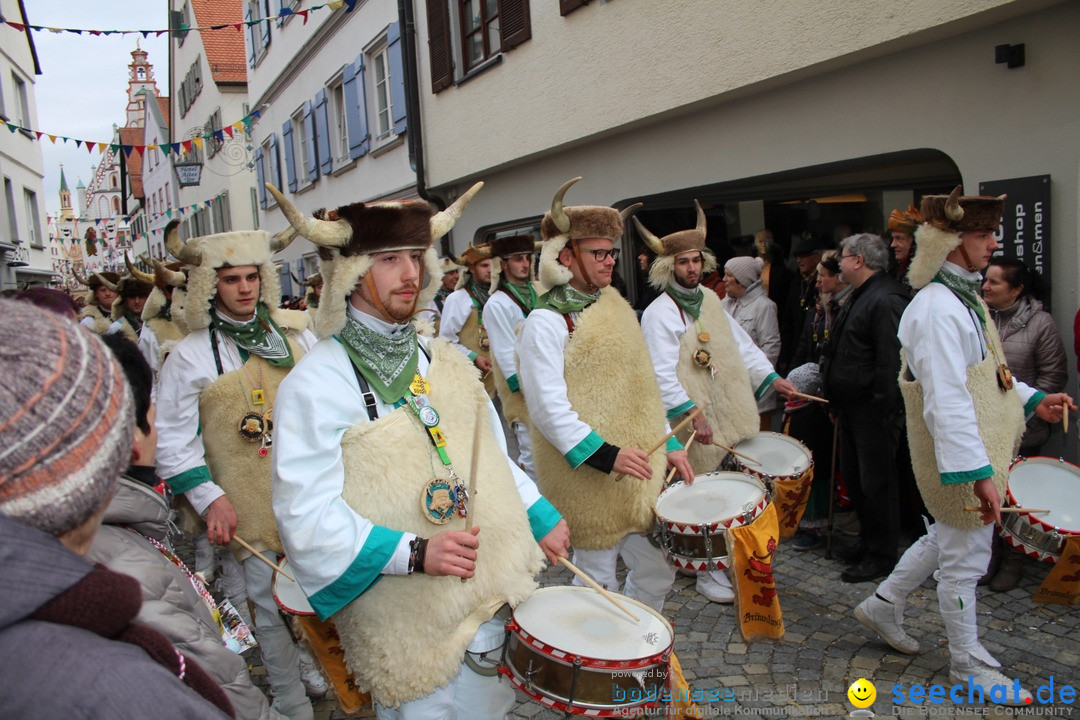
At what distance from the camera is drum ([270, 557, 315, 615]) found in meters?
2.87

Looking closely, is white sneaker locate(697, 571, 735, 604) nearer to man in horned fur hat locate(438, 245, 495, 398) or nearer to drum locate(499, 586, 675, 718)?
drum locate(499, 586, 675, 718)

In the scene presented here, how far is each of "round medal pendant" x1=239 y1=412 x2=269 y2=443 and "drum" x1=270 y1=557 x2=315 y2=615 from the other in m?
0.69

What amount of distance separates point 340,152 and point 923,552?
622 inches

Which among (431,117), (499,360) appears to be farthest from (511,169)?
(499,360)

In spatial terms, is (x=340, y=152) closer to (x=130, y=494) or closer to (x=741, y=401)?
(x=741, y=401)

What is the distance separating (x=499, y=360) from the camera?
668 centimetres

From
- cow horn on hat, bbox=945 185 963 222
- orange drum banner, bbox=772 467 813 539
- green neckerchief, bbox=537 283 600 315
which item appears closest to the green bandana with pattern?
green neckerchief, bbox=537 283 600 315

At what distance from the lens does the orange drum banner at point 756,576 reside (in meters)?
3.32

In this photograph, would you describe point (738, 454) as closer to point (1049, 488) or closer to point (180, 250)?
point (1049, 488)

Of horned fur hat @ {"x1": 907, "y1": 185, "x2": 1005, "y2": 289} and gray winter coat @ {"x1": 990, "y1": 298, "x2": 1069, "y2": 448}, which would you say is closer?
horned fur hat @ {"x1": 907, "y1": 185, "x2": 1005, "y2": 289}

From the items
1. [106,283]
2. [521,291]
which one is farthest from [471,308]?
[106,283]

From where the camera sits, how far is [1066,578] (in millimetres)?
3285

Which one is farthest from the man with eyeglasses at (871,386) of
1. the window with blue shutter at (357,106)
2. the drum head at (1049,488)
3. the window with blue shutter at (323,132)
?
the window with blue shutter at (323,132)

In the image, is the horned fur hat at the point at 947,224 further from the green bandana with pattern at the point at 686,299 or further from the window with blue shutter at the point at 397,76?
the window with blue shutter at the point at 397,76
